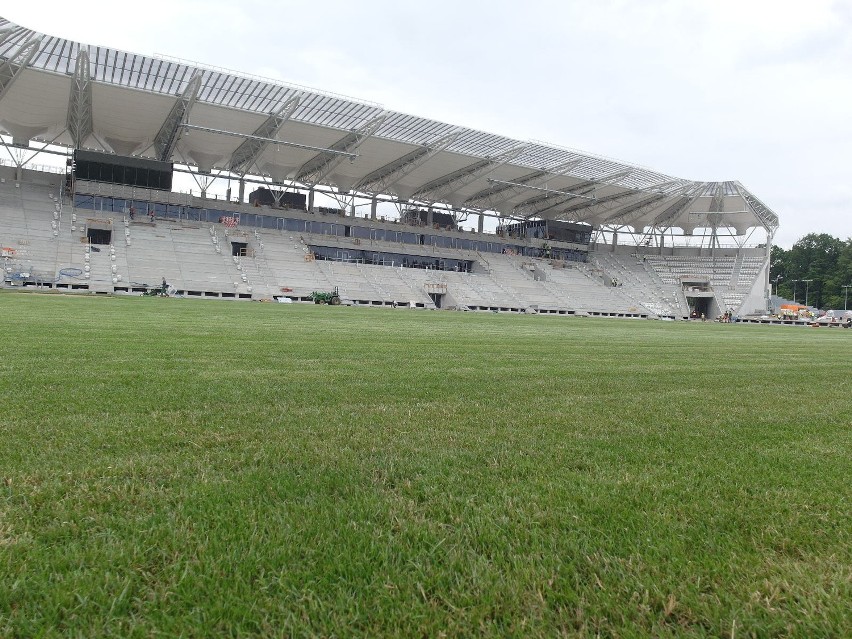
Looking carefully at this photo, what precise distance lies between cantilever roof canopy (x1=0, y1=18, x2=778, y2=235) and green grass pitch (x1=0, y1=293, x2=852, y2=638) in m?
40.1

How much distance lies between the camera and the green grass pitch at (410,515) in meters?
1.70

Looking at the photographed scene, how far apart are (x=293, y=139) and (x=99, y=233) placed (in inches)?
739

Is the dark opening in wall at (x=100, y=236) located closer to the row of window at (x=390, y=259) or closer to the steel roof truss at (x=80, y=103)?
the steel roof truss at (x=80, y=103)

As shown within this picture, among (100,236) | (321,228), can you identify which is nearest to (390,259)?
(321,228)

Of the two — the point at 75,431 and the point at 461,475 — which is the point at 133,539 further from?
the point at 75,431

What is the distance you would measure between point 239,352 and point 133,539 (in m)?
6.43

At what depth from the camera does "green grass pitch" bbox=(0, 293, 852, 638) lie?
A: 1.70 metres

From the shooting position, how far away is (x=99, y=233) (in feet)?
155

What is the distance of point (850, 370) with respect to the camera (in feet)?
31.4

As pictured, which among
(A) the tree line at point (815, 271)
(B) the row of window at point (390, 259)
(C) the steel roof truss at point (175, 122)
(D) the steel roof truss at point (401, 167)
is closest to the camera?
(C) the steel roof truss at point (175, 122)

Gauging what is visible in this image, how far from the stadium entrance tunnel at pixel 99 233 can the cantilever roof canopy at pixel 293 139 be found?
727 centimetres

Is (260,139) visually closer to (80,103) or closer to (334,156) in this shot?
(334,156)

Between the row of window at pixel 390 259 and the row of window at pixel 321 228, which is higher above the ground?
the row of window at pixel 321 228

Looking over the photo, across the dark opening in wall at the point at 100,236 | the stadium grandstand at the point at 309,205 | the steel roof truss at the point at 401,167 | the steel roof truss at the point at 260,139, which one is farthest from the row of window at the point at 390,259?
the dark opening in wall at the point at 100,236
